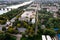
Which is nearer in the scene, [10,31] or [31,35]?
[31,35]

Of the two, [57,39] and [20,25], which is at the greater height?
[20,25]

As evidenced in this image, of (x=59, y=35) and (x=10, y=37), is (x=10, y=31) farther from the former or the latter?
(x=59, y=35)

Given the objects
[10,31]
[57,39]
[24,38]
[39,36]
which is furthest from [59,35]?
[10,31]

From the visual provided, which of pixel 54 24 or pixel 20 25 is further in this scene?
pixel 54 24

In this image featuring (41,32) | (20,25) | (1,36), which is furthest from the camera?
(20,25)

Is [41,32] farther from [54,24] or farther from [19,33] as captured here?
[54,24]

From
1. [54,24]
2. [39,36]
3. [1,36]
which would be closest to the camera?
[1,36]

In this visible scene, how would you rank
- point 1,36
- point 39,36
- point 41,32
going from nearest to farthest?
point 1,36 < point 39,36 < point 41,32

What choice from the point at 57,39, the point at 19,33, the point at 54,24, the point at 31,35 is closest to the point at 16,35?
the point at 19,33

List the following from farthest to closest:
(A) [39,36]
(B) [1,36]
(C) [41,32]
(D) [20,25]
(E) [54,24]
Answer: (E) [54,24] < (D) [20,25] < (C) [41,32] < (A) [39,36] < (B) [1,36]
